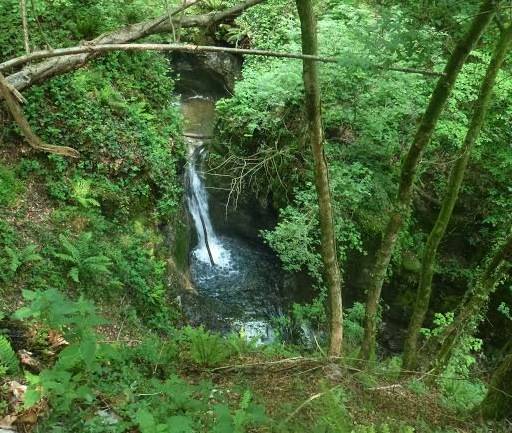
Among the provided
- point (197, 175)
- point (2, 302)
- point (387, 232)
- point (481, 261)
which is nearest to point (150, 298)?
point (2, 302)

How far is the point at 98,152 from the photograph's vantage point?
8.33 meters

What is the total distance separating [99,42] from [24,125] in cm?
268

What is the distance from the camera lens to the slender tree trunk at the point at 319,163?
14.2 ft

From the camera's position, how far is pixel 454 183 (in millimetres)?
5777

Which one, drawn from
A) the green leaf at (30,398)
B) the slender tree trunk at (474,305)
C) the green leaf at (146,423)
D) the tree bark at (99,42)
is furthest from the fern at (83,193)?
the slender tree trunk at (474,305)

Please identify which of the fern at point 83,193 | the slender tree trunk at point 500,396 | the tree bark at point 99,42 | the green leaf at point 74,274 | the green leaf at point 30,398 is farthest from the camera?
the tree bark at point 99,42

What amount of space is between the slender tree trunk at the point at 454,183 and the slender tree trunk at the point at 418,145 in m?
0.62

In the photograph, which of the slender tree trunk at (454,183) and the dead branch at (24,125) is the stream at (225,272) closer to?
the dead branch at (24,125)

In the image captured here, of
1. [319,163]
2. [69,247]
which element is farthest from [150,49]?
[69,247]

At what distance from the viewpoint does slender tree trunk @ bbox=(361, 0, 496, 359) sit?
3.82m

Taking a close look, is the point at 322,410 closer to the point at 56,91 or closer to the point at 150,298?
the point at 150,298

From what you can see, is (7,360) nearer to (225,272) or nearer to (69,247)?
(69,247)

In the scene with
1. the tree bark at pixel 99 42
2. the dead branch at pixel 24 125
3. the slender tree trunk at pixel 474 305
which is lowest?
the slender tree trunk at pixel 474 305

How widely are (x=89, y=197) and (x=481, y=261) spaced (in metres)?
9.03
